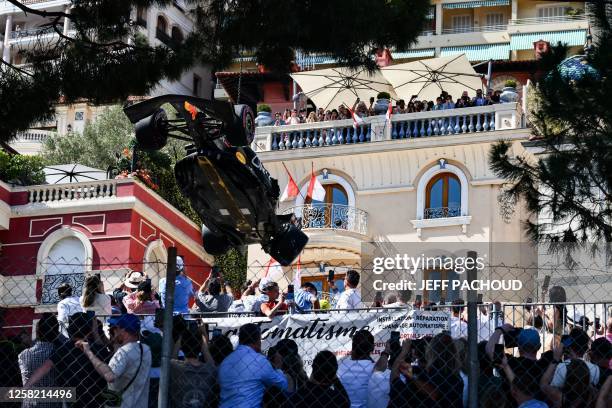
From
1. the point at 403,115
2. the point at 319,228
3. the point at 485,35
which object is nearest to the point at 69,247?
the point at 319,228

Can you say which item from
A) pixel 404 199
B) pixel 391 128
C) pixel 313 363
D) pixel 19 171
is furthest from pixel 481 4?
pixel 313 363

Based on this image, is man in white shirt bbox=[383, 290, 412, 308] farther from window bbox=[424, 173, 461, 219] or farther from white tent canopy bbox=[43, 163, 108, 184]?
white tent canopy bbox=[43, 163, 108, 184]

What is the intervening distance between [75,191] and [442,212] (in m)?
9.49

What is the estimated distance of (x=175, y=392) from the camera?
10.3 metres

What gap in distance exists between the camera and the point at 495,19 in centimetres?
5416

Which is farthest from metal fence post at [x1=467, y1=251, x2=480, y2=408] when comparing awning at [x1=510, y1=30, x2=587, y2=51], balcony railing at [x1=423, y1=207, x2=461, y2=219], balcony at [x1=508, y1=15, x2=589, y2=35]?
balcony at [x1=508, y1=15, x2=589, y2=35]

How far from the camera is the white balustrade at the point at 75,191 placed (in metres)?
32.6

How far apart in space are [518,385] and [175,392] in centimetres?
275

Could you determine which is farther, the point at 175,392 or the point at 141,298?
the point at 141,298

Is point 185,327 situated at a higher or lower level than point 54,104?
lower

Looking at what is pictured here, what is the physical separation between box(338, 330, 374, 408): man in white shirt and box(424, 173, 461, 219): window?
851 inches

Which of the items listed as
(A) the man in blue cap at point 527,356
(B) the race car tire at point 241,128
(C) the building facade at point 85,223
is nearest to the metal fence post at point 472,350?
(A) the man in blue cap at point 527,356

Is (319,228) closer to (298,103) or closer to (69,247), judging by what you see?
(69,247)

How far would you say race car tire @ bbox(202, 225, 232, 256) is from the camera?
48.3ft
